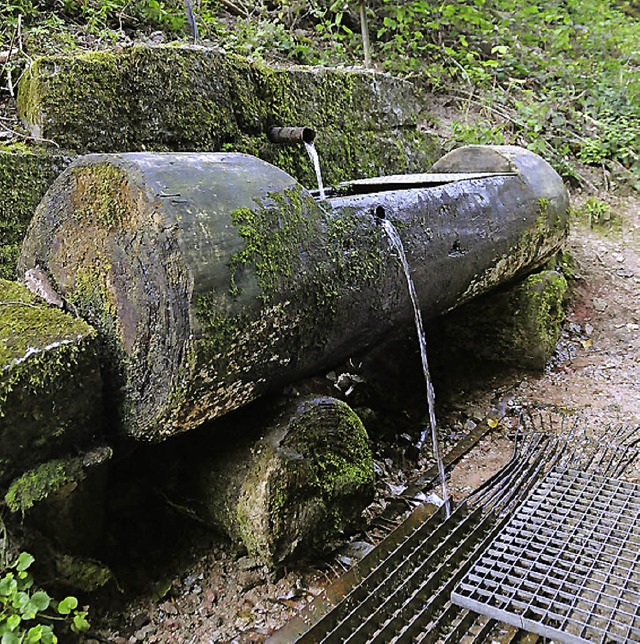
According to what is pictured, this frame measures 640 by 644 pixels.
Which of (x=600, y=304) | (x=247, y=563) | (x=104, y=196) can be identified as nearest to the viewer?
(x=104, y=196)

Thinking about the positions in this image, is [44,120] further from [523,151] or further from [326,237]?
[523,151]

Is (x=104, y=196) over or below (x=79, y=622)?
over

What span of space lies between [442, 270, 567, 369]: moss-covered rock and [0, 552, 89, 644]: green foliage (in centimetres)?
Result: 344

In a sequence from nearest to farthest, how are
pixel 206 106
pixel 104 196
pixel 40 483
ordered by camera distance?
pixel 40 483 → pixel 104 196 → pixel 206 106

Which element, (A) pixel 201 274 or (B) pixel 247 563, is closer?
(A) pixel 201 274

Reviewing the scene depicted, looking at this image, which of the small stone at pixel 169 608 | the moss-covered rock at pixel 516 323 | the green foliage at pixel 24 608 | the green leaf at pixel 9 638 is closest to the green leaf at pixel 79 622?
the green foliage at pixel 24 608

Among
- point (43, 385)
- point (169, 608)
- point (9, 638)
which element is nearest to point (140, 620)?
point (169, 608)

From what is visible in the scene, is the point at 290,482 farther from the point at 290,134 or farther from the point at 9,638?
the point at 290,134

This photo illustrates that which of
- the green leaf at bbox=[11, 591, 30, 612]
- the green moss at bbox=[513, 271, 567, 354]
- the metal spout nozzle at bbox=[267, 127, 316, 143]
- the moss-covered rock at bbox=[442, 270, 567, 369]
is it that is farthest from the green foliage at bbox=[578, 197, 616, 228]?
the green leaf at bbox=[11, 591, 30, 612]

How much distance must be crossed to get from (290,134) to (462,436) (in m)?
2.20

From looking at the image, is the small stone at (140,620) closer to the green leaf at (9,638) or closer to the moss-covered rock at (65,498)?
the moss-covered rock at (65,498)

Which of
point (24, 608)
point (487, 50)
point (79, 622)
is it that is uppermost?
point (487, 50)

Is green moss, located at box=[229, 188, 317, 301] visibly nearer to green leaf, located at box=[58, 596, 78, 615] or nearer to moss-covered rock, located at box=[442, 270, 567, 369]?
green leaf, located at box=[58, 596, 78, 615]

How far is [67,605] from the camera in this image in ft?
5.70
